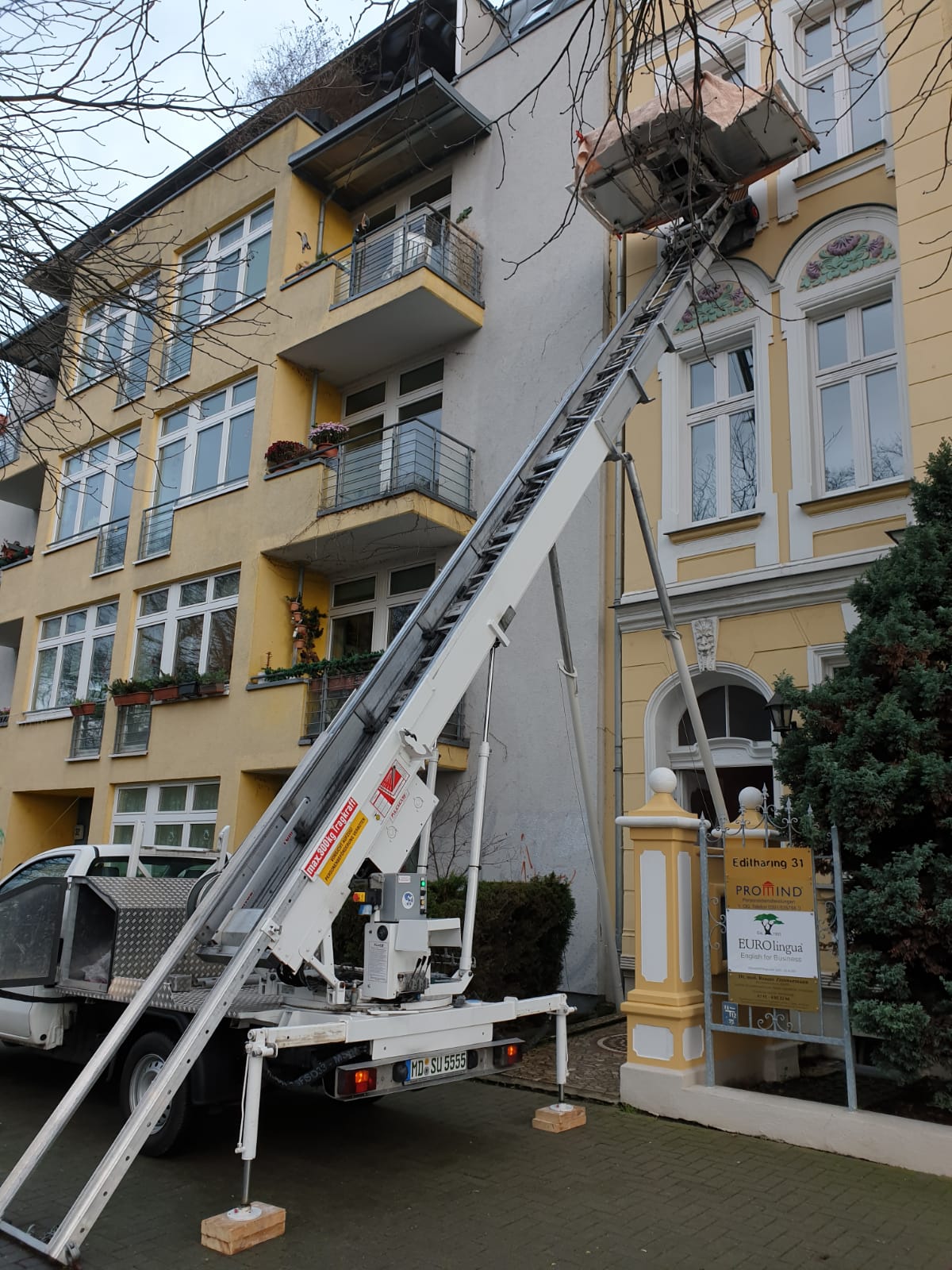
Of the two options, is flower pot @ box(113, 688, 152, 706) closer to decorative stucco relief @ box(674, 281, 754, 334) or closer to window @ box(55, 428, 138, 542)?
window @ box(55, 428, 138, 542)

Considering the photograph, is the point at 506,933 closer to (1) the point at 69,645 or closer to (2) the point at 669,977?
(2) the point at 669,977

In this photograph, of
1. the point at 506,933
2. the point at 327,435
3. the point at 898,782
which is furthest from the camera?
the point at 327,435

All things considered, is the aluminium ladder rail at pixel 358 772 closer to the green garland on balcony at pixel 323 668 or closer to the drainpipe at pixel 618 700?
the drainpipe at pixel 618 700

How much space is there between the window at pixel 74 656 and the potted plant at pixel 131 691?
121 cm

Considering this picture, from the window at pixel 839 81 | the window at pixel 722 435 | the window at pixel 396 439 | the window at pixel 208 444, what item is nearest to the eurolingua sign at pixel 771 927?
the window at pixel 722 435

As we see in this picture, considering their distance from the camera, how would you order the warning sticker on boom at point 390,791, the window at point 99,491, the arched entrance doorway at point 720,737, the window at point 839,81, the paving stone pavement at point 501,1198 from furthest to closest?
the window at point 99,491
the window at point 839,81
the arched entrance doorway at point 720,737
the warning sticker on boom at point 390,791
the paving stone pavement at point 501,1198

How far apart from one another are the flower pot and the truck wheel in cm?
1077

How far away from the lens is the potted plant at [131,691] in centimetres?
1650

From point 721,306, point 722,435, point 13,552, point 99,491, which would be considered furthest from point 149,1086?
point 13,552

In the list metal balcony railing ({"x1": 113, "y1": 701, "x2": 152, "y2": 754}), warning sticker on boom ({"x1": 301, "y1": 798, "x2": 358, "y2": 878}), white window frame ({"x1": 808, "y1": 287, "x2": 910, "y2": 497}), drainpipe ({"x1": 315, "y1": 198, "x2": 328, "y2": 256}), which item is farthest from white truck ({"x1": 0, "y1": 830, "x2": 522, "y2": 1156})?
drainpipe ({"x1": 315, "y1": 198, "x2": 328, "y2": 256})

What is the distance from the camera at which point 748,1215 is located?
194 inches

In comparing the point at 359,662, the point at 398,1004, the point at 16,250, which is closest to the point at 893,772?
the point at 398,1004

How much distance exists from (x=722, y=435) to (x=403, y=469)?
15.6 feet

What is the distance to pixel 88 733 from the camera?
17875 millimetres
